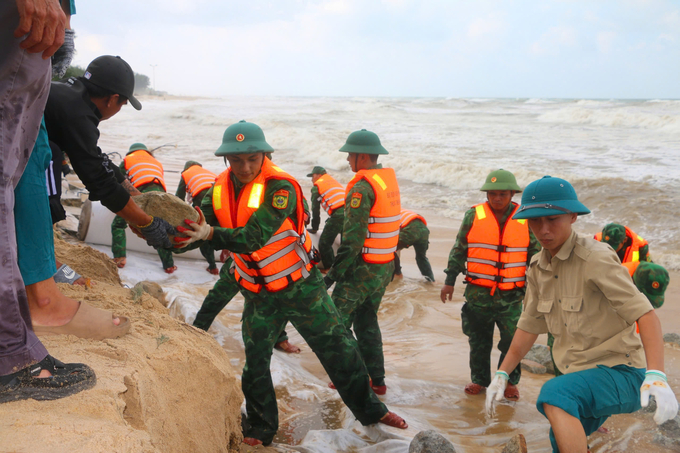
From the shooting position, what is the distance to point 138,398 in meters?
2.16

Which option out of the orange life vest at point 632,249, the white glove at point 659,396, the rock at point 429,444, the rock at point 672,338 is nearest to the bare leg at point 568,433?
the white glove at point 659,396

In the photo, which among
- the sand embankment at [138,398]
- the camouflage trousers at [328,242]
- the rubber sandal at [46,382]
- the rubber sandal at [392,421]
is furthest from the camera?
the camouflage trousers at [328,242]

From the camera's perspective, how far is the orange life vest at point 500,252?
187 inches

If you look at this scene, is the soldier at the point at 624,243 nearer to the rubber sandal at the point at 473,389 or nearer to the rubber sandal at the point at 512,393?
the rubber sandal at the point at 512,393

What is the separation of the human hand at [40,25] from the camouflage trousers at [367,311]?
124 inches

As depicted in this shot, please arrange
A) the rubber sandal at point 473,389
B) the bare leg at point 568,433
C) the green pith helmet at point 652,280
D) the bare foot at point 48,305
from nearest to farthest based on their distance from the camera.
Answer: the bare foot at point 48,305
the bare leg at point 568,433
the green pith helmet at point 652,280
the rubber sandal at point 473,389

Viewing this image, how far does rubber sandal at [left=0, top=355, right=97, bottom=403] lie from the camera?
187 cm

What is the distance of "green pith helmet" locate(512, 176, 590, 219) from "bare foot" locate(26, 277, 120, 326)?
227 centimetres

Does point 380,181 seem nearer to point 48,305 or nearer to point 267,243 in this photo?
point 267,243

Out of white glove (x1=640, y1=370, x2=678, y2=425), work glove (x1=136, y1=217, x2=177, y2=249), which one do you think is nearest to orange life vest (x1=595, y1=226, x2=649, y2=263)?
white glove (x1=640, y1=370, x2=678, y2=425)

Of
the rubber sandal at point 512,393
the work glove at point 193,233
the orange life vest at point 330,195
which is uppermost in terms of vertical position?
the work glove at point 193,233

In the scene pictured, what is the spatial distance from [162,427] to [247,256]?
1.42 m

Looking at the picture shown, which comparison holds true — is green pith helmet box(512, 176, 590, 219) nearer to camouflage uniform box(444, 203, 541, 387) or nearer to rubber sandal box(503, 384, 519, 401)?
camouflage uniform box(444, 203, 541, 387)

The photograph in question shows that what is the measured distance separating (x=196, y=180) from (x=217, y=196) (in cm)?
398
